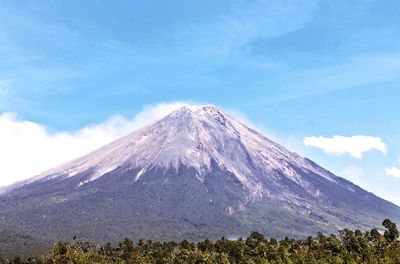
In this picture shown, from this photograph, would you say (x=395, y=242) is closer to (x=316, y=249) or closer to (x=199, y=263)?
(x=316, y=249)

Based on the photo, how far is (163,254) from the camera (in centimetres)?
10944

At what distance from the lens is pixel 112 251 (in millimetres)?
122562

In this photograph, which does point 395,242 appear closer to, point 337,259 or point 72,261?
point 337,259

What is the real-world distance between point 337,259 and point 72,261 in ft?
134

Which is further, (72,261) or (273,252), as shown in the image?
(273,252)

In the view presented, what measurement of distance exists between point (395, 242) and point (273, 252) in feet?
84.2

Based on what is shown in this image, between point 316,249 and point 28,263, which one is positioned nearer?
point 316,249

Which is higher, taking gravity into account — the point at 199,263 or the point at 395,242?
the point at 395,242

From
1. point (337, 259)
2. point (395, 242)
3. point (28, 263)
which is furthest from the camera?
point (28, 263)

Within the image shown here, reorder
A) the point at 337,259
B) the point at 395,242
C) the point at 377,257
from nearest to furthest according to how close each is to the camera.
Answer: the point at 337,259
the point at 377,257
the point at 395,242

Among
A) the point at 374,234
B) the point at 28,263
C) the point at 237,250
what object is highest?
the point at 374,234

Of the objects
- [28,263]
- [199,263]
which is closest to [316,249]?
[199,263]

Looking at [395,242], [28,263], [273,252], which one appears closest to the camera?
[273,252]

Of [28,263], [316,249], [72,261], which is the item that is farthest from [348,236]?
[28,263]
